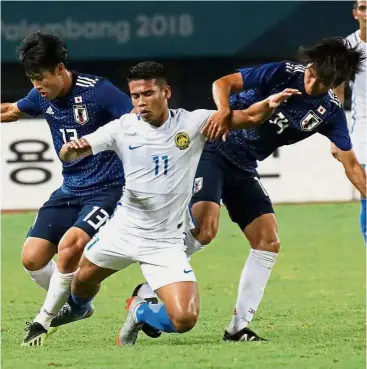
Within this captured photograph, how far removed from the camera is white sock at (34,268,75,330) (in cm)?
754

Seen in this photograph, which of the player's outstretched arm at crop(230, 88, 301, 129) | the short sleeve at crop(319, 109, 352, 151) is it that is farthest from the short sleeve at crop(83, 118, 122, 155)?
the short sleeve at crop(319, 109, 352, 151)

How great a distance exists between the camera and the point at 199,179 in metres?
7.92

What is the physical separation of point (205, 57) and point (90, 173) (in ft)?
36.1

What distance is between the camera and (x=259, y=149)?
801cm

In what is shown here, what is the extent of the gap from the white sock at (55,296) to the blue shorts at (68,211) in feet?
1.13

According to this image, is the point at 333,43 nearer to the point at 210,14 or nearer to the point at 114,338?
the point at 114,338

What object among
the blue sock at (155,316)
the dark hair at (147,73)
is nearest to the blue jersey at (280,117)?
the dark hair at (147,73)

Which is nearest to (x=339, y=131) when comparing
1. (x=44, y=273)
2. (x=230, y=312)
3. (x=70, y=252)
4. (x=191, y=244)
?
(x=191, y=244)

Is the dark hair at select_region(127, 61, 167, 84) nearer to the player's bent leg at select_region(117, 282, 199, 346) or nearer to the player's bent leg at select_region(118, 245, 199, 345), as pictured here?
the player's bent leg at select_region(118, 245, 199, 345)

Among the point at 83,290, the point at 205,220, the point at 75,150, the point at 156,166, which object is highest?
the point at 75,150

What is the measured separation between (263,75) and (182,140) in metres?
0.93

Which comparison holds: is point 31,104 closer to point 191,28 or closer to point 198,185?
point 198,185

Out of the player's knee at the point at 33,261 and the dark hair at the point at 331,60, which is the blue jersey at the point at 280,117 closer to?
the dark hair at the point at 331,60

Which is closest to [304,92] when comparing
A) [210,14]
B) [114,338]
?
[114,338]
